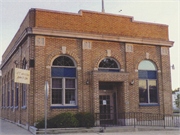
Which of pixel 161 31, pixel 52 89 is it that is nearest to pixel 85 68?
pixel 52 89

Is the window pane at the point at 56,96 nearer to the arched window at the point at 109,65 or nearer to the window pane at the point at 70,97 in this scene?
the window pane at the point at 70,97

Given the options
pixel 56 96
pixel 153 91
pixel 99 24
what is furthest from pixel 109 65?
pixel 56 96

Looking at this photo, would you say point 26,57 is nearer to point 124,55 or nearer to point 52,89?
point 52,89

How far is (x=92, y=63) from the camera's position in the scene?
17188mm

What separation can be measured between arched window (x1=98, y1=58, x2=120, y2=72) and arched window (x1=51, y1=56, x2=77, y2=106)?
6.78 ft

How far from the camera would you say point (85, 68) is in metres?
16.9

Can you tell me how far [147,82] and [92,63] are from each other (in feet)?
15.1

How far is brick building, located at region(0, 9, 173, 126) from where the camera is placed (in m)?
15.8

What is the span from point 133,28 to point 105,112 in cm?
662

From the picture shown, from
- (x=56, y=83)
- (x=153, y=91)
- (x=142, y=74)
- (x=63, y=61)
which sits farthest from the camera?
(x=153, y=91)

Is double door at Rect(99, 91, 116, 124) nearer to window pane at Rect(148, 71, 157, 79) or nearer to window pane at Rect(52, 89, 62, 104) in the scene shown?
window pane at Rect(52, 89, 62, 104)

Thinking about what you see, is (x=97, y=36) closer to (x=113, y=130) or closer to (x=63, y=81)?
(x=63, y=81)

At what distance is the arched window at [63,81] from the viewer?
16156 mm

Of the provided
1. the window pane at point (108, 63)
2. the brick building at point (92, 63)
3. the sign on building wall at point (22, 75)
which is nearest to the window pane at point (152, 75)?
the brick building at point (92, 63)
